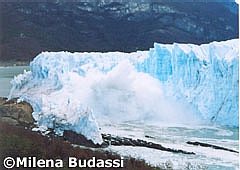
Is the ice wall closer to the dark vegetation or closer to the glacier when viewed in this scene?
the glacier

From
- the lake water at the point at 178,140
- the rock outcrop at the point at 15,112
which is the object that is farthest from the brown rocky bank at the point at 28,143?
the lake water at the point at 178,140

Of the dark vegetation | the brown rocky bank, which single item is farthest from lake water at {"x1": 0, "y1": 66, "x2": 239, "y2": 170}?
the dark vegetation

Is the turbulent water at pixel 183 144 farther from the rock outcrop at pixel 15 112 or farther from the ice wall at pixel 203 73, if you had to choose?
the rock outcrop at pixel 15 112

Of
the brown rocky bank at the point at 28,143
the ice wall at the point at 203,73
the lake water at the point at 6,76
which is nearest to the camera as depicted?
the brown rocky bank at the point at 28,143

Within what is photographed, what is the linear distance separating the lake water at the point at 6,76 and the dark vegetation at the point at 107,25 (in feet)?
0.28

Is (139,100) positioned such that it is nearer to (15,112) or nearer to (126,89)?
(126,89)

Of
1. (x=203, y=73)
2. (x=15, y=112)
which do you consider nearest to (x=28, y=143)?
(x=15, y=112)

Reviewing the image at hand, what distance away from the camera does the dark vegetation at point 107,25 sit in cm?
563

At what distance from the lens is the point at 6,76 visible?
5586 mm

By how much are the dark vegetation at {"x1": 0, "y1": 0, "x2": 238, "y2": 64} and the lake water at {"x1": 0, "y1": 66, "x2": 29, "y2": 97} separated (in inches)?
3.4

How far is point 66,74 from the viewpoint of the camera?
18.8 feet

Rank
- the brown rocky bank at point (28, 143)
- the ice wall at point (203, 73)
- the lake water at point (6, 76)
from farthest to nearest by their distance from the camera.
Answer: the ice wall at point (203, 73) → the lake water at point (6, 76) → the brown rocky bank at point (28, 143)

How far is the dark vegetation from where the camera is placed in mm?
5629

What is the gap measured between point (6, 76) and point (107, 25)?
107 centimetres
